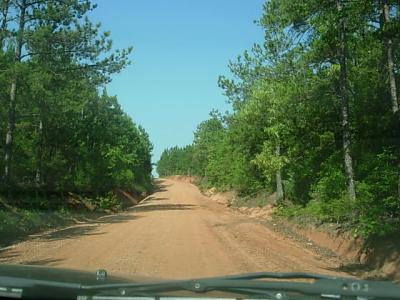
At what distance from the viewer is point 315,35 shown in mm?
18531

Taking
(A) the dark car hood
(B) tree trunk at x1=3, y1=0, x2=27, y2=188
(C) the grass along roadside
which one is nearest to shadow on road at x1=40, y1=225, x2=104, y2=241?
(C) the grass along roadside

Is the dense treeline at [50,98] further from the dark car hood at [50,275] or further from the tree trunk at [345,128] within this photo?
the dark car hood at [50,275]

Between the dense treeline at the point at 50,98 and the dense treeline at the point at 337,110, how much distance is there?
9.74 metres

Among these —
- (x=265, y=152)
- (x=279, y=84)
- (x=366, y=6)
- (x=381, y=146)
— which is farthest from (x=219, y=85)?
(x=366, y=6)

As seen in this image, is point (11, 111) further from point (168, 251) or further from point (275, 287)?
point (275, 287)

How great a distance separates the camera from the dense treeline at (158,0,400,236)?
53.3 feet

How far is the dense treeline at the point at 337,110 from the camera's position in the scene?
16250mm

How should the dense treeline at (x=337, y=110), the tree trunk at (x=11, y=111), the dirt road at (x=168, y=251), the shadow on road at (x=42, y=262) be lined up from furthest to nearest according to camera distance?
the tree trunk at (x=11, y=111) < the dense treeline at (x=337, y=110) < the shadow on road at (x=42, y=262) < the dirt road at (x=168, y=251)

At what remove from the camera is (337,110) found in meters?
23.8

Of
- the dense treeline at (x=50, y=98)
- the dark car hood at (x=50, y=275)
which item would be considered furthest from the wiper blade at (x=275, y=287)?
the dense treeline at (x=50, y=98)

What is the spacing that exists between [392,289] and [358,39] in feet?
48.0

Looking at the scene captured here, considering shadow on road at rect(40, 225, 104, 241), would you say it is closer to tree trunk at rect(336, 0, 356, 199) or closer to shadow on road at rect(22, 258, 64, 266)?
shadow on road at rect(22, 258, 64, 266)

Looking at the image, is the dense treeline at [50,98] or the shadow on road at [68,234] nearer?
the shadow on road at [68,234]

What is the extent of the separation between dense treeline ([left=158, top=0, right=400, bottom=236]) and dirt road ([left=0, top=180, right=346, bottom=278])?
252 centimetres
